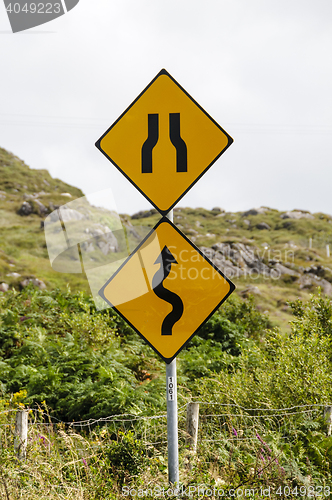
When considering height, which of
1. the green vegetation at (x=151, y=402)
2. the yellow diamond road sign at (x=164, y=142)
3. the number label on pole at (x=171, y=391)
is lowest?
the green vegetation at (x=151, y=402)

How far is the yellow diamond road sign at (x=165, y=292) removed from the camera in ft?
7.25

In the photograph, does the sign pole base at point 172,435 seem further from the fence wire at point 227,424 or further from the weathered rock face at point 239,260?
the weathered rock face at point 239,260

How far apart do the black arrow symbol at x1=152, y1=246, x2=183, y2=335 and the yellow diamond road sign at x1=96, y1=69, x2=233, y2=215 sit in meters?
0.30

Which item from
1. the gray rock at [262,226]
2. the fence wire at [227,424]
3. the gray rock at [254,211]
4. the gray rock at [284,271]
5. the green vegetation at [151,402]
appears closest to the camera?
the green vegetation at [151,402]

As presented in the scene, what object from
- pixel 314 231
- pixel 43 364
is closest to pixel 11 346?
pixel 43 364

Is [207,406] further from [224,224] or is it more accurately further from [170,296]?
[224,224]

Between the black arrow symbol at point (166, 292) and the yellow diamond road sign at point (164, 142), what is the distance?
0.99ft

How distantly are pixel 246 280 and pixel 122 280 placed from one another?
33.6m

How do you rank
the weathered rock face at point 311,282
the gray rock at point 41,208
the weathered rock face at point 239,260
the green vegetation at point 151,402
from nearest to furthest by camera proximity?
the green vegetation at point 151,402 < the weathered rock face at point 239,260 < the weathered rock face at point 311,282 < the gray rock at point 41,208

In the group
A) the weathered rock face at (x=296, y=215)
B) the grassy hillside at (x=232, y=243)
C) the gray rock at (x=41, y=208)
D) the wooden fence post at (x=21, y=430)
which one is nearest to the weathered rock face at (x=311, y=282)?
the grassy hillside at (x=232, y=243)

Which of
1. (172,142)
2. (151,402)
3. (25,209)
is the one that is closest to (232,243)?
(25,209)

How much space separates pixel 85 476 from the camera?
3.03 metres

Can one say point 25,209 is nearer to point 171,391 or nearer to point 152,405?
point 152,405

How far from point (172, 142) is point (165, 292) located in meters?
0.98
